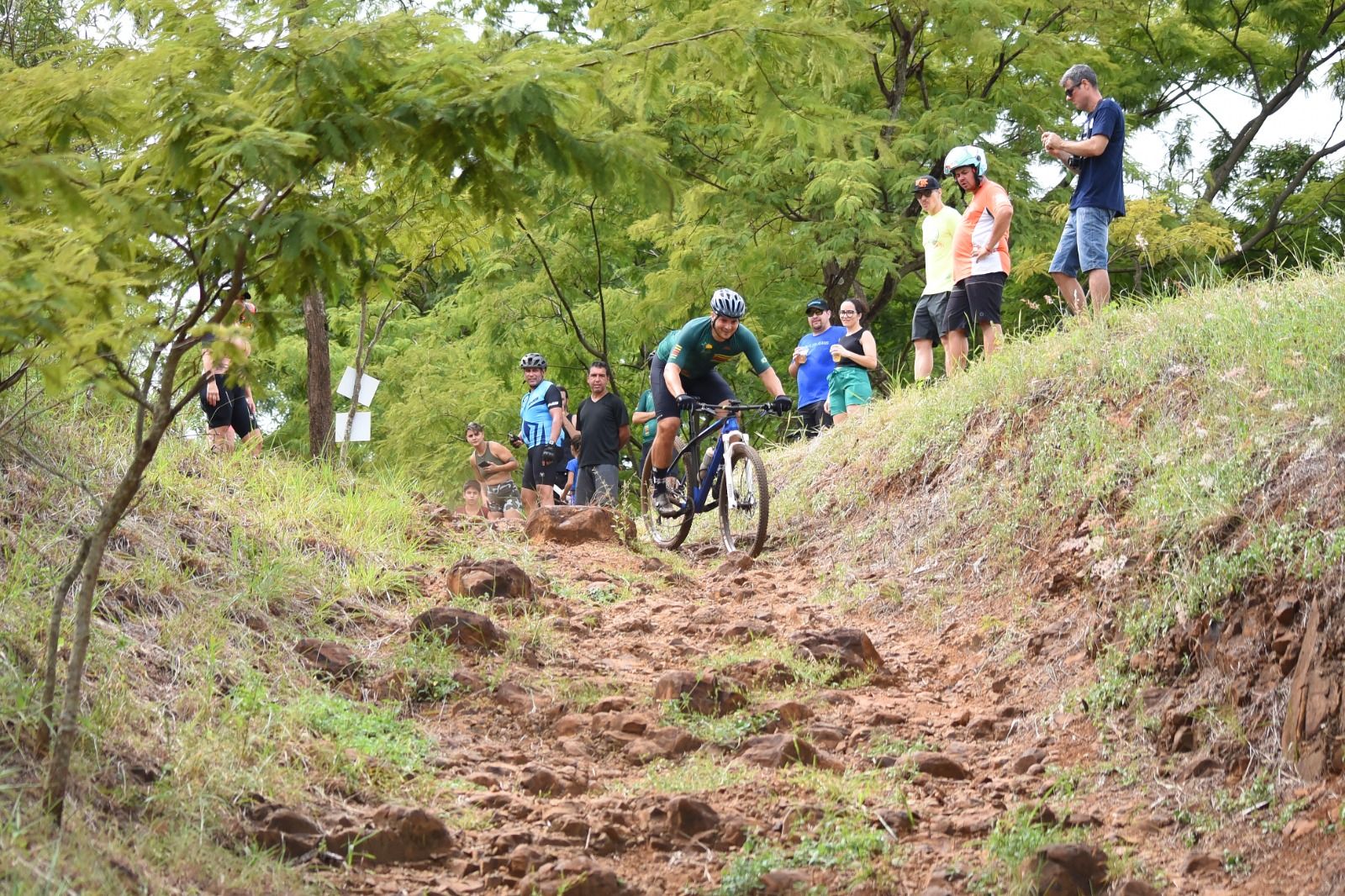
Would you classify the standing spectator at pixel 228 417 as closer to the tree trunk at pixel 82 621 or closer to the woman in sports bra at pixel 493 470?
the woman in sports bra at pixel 493 470

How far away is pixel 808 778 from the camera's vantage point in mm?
5383

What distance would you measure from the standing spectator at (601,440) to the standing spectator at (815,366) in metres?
1.71

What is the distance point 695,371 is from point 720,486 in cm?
89

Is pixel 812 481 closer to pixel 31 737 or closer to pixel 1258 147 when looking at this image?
pixel 31 737

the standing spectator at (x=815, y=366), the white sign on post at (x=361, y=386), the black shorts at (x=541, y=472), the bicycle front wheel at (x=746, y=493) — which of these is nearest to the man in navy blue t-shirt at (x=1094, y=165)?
the bicycle front wheel at (x=746, y=493)

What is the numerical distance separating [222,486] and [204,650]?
2.68 m

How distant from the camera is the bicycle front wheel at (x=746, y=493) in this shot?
9.52m

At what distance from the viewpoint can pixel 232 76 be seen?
478 cm

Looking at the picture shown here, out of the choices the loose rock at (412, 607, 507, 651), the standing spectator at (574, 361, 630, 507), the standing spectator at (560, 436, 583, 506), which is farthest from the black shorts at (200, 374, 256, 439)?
the loose rock at (412, 607, 507, 651)

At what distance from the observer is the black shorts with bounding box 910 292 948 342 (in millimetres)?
10875

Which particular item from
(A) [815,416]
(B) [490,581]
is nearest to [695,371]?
(B) [490,581]

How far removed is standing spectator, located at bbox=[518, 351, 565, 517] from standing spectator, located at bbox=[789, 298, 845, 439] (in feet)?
7.51

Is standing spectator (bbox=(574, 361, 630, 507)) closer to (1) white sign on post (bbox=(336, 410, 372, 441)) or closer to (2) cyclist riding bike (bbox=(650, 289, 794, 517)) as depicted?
(2) cyclist riding bike (bbox=(650, 289, 794, 517))

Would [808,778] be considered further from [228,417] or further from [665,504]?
[228,417]
